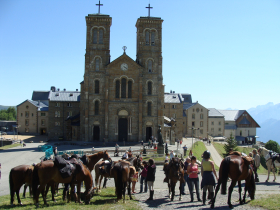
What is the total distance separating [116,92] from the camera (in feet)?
158

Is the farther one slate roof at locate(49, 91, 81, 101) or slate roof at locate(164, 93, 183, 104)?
slate roof at locate(164, 93, 183, 104)

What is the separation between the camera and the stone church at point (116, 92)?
47.7 meters

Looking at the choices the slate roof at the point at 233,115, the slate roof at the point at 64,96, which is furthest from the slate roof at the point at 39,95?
the slate roof at the point at 233,115

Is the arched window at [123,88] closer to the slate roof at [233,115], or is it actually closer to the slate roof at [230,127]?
the slate roof at [230,127]

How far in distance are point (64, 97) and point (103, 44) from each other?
2140cm

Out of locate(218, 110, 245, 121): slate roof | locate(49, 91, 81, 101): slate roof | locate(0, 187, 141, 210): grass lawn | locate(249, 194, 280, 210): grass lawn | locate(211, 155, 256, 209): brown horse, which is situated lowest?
locate(0, 187, 141, 210): grass lawn

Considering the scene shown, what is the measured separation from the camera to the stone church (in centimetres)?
4766

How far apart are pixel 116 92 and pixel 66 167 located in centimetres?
3746

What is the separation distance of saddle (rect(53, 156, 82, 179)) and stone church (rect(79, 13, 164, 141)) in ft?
117

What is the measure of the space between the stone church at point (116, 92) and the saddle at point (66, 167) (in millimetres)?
35641

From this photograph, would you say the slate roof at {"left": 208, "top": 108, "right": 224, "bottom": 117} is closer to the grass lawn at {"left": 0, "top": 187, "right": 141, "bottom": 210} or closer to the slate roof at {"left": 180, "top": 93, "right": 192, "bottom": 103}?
the slate roof at {"left": 180, "top": 93, "right": 192, "bottom": 103}

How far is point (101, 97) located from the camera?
48094 millimetres

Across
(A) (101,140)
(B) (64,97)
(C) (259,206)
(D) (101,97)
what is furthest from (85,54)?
(C) (259,206)

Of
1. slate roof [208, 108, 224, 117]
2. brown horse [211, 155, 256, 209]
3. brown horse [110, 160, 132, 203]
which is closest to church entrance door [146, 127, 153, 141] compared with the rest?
brown horse [110, 160, 132, 203]
